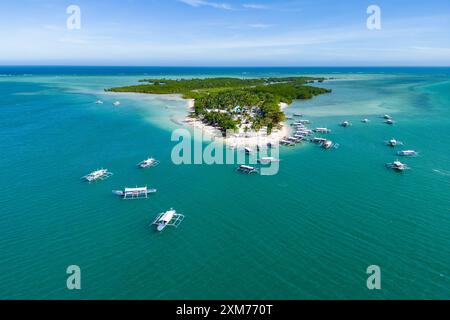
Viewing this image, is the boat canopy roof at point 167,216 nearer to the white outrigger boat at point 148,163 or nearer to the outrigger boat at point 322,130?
the white outrigger boat at point 148,163

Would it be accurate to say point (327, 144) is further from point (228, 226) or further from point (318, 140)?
point (228, 226)

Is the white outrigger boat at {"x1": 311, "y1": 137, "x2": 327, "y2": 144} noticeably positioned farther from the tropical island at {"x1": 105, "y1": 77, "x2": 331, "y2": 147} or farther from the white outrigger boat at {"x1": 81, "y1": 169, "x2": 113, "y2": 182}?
the white outrigger boat at {"x1": 81, "y1": 169, "x2": 113, "y2": 182}

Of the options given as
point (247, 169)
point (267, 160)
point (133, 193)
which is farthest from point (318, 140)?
point (133, 193)

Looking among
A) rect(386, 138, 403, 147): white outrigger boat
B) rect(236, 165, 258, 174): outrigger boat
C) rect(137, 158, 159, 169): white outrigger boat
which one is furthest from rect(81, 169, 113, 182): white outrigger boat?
rect(386, 138, 403, 147): white outrigger boat

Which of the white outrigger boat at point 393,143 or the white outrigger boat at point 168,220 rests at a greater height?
the white outrigger boat at point 393,143

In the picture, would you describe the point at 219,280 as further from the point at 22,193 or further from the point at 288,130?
the point at 288,130

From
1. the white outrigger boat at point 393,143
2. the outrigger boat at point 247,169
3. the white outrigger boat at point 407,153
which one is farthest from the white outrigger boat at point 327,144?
the outrigger boat at point 247,169

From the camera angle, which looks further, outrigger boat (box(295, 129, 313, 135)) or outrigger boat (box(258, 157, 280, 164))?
outrigger boat (box(295, 129, 313, 135))
